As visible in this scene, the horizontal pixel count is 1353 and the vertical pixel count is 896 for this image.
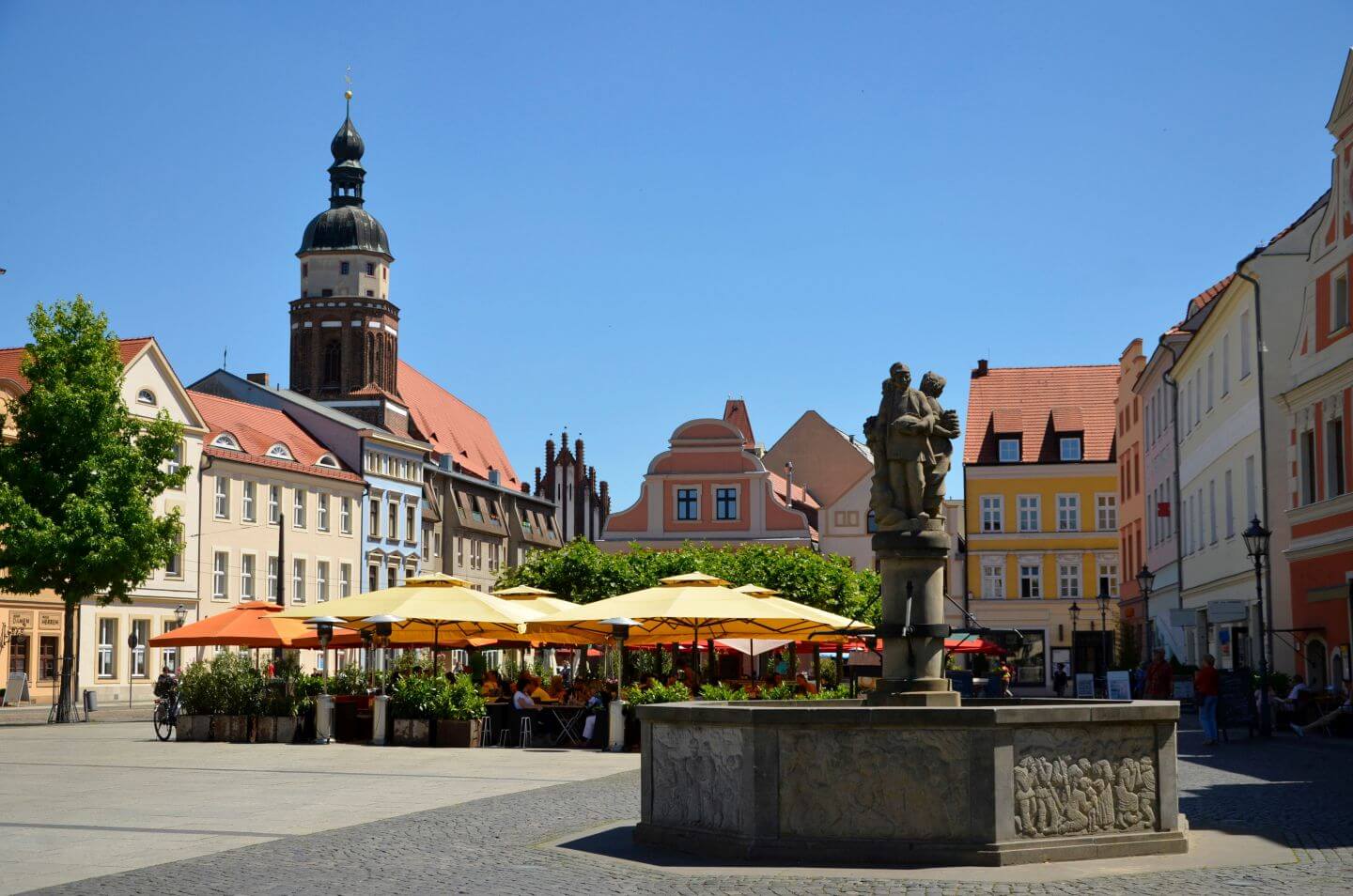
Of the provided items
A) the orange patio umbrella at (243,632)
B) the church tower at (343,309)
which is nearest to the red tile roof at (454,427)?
the church tower at (343,309)

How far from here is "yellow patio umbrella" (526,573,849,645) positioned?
27250 mm

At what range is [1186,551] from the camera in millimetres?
47500

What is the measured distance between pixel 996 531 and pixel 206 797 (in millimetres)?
58307

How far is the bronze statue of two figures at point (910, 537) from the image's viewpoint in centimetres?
1375

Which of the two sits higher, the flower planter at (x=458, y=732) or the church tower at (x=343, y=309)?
the church tower at (x=343, y=309)

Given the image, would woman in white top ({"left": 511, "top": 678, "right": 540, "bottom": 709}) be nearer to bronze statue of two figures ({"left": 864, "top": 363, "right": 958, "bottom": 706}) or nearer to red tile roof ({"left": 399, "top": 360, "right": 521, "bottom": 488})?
bronze statue of two figures ({"left": 864, "top": 363, "right": 958, "bottom": 706})

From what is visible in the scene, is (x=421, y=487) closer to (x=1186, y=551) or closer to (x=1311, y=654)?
(x=1186, y=551)

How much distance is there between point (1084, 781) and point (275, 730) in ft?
62.9

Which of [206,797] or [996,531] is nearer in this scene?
[206,797]

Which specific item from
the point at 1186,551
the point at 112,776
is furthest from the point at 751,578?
the point at 112,776

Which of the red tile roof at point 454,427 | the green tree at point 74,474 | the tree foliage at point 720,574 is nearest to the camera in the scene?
the green tree at point 74,474

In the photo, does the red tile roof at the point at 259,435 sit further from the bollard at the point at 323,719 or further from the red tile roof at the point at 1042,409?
the bollard at the point at 323,719

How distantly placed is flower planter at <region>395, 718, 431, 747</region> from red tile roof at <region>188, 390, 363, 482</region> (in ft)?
136

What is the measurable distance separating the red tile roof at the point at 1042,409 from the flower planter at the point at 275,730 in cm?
4872
